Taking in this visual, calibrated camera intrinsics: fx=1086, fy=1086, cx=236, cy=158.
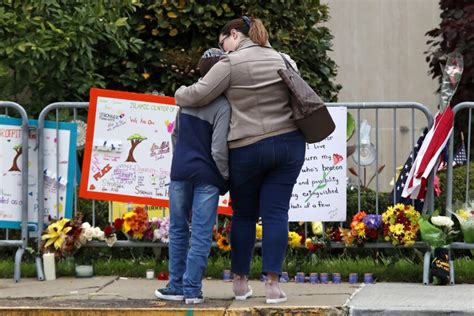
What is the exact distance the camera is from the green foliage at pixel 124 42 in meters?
9.26

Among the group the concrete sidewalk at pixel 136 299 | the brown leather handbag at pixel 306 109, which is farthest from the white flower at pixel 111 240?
the brown leather handbag at pixel 306 109

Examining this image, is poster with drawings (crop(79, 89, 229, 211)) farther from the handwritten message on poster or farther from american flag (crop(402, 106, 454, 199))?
american flag (crop(402, 106, 454, 199))

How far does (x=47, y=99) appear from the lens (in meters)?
9.71

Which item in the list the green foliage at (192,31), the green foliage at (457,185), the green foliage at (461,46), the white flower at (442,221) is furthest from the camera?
the green foliage at (461,46)

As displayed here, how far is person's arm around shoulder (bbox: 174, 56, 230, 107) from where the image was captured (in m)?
6.57

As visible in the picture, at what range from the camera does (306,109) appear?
6555 millimetres

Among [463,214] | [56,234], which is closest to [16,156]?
[56,234]

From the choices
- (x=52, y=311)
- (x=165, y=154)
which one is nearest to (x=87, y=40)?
(x=165, y=154)

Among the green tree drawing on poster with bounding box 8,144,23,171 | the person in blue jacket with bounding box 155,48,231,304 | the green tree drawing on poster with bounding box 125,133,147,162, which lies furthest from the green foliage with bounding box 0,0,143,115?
the person in blue jacket with bounding box 155,48,231,304

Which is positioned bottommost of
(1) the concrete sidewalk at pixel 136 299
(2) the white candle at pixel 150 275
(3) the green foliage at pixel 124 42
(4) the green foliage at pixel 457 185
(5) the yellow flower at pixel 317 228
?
(1) the concrete sidewalk at pixel 136 299

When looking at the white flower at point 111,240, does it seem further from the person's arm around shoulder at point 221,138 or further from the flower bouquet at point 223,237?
the person's arm around shoulder at point 221,138

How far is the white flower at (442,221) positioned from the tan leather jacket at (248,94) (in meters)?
1.70

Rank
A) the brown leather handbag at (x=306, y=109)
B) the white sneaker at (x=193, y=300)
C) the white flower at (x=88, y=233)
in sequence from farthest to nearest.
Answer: the white flower at (x=88, y=233) → the white sneaker at (x=193, y=300) → the brown leather handbag at (x=306, y=109)

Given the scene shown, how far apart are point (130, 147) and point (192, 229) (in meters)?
1.67
